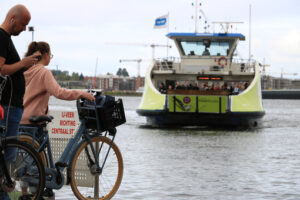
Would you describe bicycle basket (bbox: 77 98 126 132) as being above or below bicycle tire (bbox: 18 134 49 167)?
above

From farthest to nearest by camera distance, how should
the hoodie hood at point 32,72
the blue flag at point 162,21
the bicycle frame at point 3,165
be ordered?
1. the blue flag at point 162,21
2. the hoodie hood at point 32,72
3. the bicycle frame at point 3,165

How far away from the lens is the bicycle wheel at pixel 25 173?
17.8 feet

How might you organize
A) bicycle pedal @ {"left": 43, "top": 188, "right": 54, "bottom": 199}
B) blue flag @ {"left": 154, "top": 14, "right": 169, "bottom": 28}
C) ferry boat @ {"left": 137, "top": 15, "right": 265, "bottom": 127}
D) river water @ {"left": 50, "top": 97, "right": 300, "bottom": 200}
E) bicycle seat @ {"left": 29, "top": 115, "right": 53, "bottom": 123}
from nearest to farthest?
bicycle seat @ {"left": 29, "top": 115, "right": 53, "bottom": 123}, bicycle pedal @ {"left": 43, "top": 188, "right": 54, "bottom": 199}, river water @ {"left": 50, "top": 97, "right": 300, "bottom": 200}, ferry boat @ {"left": 137, "top": 15, "right": 265, "bottom": 127}, blue flag @ {"left": 154, "top": 14, "right": 169, "bottom": 28}

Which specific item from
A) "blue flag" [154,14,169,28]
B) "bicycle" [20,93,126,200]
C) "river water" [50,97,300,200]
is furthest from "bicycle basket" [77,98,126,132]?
"blue flag" [154,14,169,28]

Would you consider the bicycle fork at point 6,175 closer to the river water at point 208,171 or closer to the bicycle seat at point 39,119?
the bicycle seat at point 39,119

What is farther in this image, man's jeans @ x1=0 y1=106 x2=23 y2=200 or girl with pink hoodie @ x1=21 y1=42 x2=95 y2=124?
girl with pink hoodie @ x1=21 y1=42 x2=95 y2=124

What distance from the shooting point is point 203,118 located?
84.3 feet

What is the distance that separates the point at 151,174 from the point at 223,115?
1545 centimetres

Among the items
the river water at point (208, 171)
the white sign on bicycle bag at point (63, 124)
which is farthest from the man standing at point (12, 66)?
the river water at point (208, 171)

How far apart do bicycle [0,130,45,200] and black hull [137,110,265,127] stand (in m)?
19.6

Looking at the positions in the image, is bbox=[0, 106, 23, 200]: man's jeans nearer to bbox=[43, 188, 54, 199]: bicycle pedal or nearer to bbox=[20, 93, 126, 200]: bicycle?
bbox=[20, 93, 126, 200]: bicycle

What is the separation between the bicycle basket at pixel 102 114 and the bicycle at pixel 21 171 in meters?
0.76

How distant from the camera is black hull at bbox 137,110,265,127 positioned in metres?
25.3

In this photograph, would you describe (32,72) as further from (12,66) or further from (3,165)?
(3,165)
